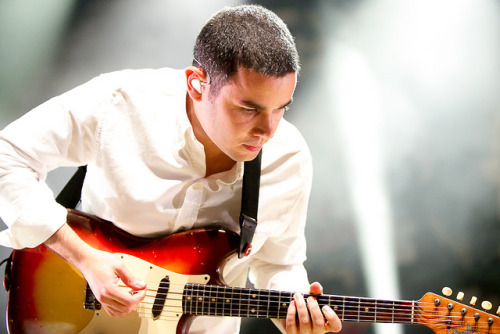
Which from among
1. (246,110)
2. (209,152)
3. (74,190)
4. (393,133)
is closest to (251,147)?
(246,110)

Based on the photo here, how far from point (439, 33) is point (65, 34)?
2.16m

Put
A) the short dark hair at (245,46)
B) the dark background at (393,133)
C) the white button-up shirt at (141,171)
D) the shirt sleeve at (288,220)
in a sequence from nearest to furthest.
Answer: the short dark hair at (245,46)
the white button-up shirt at (141,171)
the shirt sleeve at (288,220)
the dark background at (393,133)

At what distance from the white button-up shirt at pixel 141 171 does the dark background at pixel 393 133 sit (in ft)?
2.65

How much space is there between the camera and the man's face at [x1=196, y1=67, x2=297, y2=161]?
156cm

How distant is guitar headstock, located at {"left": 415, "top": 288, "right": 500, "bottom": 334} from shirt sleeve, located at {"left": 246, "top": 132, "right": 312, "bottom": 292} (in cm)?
47

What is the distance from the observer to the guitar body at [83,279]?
5.70 ft

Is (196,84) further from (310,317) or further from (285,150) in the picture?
(310,317)

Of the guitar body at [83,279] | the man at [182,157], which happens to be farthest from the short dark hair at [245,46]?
the guitar body at [83,279]

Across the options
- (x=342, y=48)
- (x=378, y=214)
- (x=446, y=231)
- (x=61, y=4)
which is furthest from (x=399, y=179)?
(x=61, y=4)

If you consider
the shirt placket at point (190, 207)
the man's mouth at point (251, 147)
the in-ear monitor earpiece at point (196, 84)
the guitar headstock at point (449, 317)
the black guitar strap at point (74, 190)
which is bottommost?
the guitar headstock at point (449, 317)

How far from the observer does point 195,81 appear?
5.74 ft

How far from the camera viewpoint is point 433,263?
9.48 feet

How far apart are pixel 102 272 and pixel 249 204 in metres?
0.61

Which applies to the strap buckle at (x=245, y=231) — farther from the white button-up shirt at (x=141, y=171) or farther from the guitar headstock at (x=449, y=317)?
the guitar headstock at (x=449, y=317)
